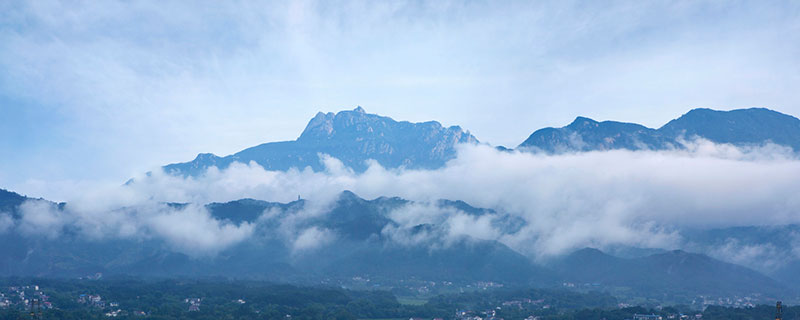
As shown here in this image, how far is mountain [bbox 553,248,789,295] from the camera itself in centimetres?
16438

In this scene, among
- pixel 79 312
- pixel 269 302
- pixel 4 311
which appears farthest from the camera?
pixel 269 302

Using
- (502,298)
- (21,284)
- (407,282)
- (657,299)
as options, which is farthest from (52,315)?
(657,299)

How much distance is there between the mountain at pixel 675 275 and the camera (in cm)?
16438

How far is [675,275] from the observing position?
176m

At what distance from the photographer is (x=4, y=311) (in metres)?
97.8

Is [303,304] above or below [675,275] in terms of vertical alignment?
below

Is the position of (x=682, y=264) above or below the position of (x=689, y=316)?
above

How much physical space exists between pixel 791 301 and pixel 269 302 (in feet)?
331

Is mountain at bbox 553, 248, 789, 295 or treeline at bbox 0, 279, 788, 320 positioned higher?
mountain at bbox 553, 248, 789, 295

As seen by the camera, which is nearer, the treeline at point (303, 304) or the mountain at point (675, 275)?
the treeline at point (303, 304)

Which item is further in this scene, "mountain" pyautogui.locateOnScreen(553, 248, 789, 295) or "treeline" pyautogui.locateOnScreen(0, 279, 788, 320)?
"mountain" pyautogui.locateOnScreen(553, 248, 789, 295)

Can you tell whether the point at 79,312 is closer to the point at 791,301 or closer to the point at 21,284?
the point at 21,284

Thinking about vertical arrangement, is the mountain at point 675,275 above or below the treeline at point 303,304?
above

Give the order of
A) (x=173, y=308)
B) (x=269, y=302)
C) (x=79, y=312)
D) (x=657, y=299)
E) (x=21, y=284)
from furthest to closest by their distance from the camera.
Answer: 1. (x=657, y=299)
2. (x=21, y=284)
3. (x=269, y=302)
4. (x=173, y=308)
5. (x=79, y=312)
